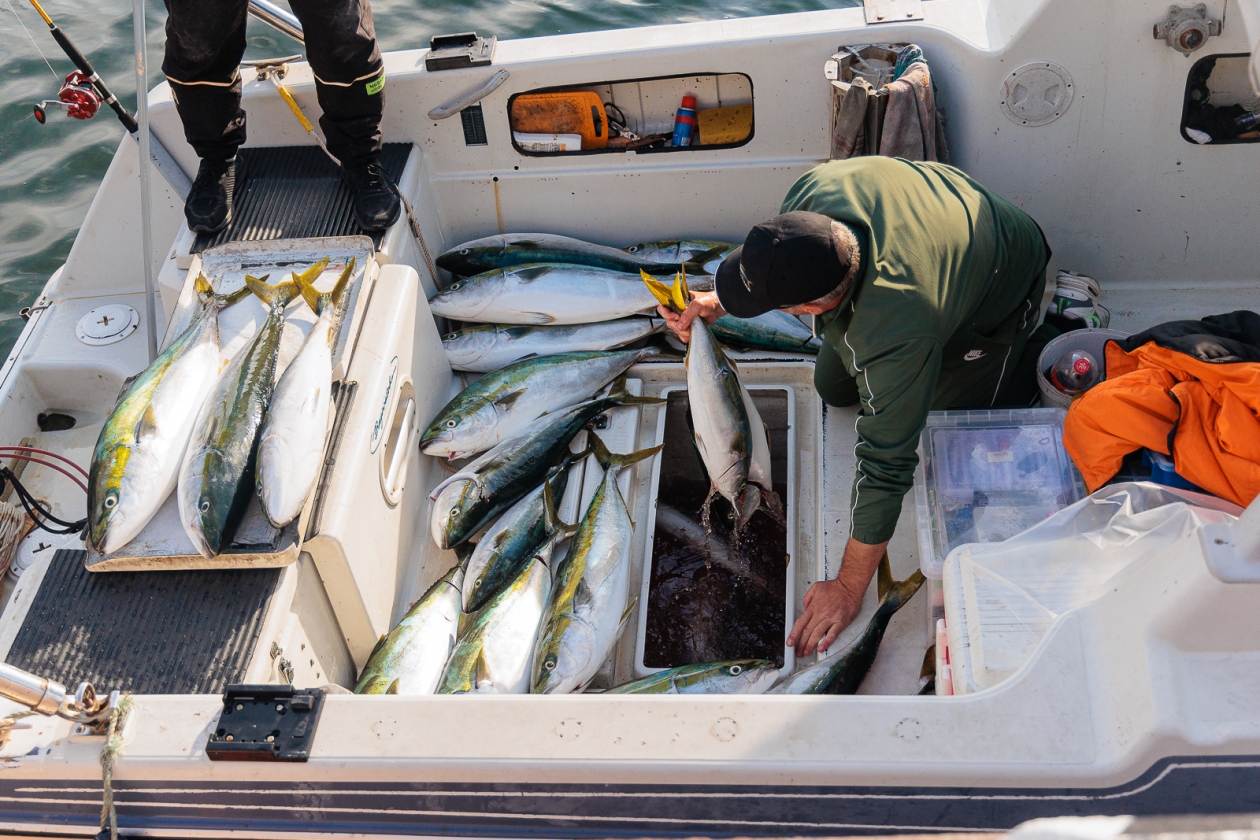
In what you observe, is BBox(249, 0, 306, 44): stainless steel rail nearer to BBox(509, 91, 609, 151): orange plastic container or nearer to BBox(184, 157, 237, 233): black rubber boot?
BBox(184, 157, 237, 233): black rubber boot

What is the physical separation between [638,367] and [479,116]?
1.18 m

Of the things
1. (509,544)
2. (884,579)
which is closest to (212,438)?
(509,544)

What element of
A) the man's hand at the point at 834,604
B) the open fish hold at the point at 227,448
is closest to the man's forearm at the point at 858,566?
the man's hand at the point at 834,604

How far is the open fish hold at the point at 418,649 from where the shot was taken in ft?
7.93

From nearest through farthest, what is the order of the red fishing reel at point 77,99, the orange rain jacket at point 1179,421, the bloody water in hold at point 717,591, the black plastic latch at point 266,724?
the black plastic latch at point 266,724 → the orange rain jacket at point 1179,421 → the bloody water in hold at point 717,591 → the red fishing reel at point 77,99

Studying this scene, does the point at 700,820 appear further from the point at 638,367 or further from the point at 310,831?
the point at 638,367

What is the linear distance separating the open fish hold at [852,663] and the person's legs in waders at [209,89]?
2.46m

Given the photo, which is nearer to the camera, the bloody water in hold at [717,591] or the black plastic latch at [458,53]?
the bloody water in hold at [717,591]

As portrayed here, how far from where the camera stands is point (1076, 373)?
267 cm

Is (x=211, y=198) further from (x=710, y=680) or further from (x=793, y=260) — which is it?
(x=710, y=680)

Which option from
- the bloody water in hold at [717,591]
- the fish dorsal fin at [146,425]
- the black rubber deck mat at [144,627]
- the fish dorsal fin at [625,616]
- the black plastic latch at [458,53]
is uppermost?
the black plastic latch at [458,53]

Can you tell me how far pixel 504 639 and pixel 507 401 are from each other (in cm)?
93

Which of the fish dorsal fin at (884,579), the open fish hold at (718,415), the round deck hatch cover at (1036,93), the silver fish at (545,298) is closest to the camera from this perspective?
the fish dorsal fin at (884,579)

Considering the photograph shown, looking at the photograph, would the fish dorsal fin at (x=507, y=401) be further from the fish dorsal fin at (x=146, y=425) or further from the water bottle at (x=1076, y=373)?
the water bottle at (x=1076, y=373)
